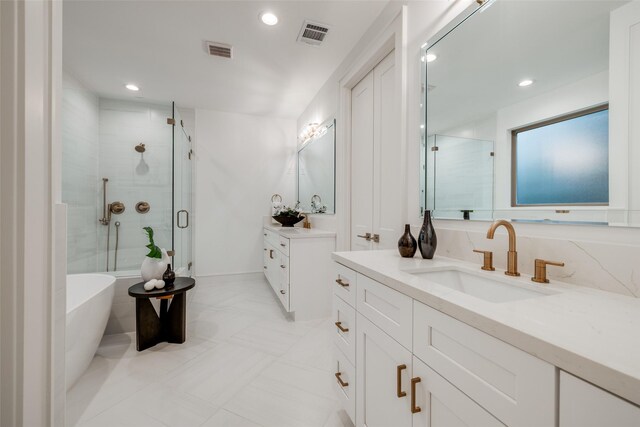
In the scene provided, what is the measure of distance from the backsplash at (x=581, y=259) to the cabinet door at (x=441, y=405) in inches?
22.7

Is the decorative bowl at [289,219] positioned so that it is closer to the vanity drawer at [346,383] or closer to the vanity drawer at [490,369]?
the vanity drawer at [346,383]

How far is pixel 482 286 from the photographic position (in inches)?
41.5

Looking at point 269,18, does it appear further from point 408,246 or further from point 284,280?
point 284,280

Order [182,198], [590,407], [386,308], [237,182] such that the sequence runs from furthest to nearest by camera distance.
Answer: [237,182], [182,198], [386,308], [590,407]

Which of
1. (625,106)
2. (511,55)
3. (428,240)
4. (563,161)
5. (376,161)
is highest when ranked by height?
(511,55)

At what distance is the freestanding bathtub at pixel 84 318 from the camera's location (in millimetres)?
1540

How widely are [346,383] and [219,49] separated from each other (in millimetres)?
2845

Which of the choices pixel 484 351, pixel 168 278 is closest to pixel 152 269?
pixel 168 278

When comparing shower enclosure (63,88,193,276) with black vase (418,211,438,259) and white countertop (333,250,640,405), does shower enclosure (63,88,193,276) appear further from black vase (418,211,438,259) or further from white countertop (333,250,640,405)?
white countertop (333,250,640,405)

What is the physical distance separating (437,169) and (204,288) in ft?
11.2

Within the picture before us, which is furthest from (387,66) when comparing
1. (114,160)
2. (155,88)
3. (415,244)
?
(114,160)

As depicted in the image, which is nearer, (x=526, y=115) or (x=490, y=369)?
(x=490, y=369)

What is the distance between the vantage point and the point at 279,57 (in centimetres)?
259

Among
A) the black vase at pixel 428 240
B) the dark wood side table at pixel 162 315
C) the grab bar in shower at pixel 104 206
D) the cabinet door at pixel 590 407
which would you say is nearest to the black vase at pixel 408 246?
the black vase at pixel 428 240
